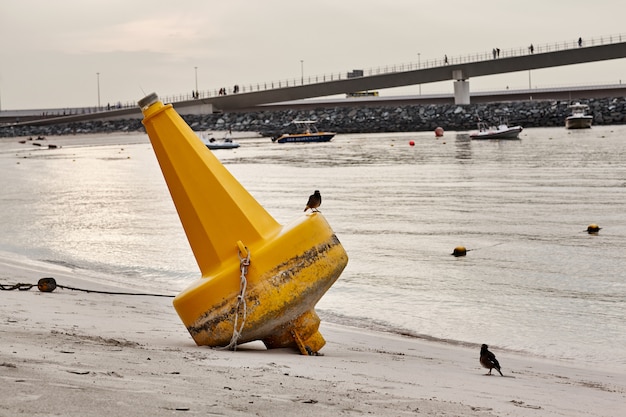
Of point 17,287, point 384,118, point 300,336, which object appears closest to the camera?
point 300,336

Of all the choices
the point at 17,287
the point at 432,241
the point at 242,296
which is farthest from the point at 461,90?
the point at 242,296

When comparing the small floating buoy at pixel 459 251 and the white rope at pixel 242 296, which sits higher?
the white rope at pixel 242 296

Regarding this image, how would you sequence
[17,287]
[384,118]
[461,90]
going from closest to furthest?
[17,287]
[461,90]
[384,118]

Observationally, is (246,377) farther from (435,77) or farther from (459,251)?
(435,77)

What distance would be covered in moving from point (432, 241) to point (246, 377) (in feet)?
43.6

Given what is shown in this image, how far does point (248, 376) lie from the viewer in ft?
19.3

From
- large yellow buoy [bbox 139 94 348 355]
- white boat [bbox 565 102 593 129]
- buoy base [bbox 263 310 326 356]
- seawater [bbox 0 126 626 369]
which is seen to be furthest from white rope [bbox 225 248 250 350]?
white boat [bbox 565 102 593 129]

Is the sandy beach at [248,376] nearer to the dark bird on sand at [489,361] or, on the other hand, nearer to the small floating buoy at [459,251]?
the dark bird on sand at [489,361]

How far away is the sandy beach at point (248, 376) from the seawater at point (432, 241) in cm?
158

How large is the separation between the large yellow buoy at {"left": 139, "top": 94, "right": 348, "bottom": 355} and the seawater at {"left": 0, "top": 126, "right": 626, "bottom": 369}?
11.2 feet

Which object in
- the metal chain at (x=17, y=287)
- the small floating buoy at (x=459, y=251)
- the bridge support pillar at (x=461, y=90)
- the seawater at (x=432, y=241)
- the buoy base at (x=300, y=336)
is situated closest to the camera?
the buoy base at (x=300, y=336)

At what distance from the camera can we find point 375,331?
10.5 metres

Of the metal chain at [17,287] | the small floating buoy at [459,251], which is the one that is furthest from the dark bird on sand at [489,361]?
the small floating buoy at [459,251]

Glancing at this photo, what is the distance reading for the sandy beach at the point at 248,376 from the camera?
15.9ft
